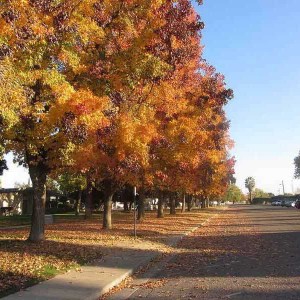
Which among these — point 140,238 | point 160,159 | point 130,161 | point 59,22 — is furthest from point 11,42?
point 160,159

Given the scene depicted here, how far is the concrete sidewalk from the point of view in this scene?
8.59 metres

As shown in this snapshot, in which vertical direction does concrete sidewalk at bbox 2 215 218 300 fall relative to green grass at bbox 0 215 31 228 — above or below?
below

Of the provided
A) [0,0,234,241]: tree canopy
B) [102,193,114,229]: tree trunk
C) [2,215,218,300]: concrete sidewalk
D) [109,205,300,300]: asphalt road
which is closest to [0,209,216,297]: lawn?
[2,215,218,300]: concrete sidewalk

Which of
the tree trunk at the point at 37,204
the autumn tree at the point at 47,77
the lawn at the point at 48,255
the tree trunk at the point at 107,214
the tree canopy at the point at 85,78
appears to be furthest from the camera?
the tree trunk at the point at 107,214

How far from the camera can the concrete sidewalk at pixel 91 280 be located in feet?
28.2

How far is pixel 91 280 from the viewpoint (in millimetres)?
10219

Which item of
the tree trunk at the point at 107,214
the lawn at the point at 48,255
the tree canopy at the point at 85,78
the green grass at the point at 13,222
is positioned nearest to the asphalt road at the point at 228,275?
the lawn at the point at 48,255

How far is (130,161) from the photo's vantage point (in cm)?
1853

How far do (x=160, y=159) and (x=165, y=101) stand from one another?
16.0 feet

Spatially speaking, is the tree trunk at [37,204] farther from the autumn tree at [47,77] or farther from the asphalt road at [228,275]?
the asphalt road at [228,275]

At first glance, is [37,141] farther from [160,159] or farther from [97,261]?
[160,159]

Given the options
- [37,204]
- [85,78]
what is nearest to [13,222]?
[37,204]

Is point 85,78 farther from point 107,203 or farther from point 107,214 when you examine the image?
point 107,214

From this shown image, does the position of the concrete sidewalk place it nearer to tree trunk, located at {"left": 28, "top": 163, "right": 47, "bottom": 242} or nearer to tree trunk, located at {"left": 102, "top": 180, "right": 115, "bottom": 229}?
tree trunk, located at {"left": 28, "top": 163, "right": 47, "bottom": 242}
